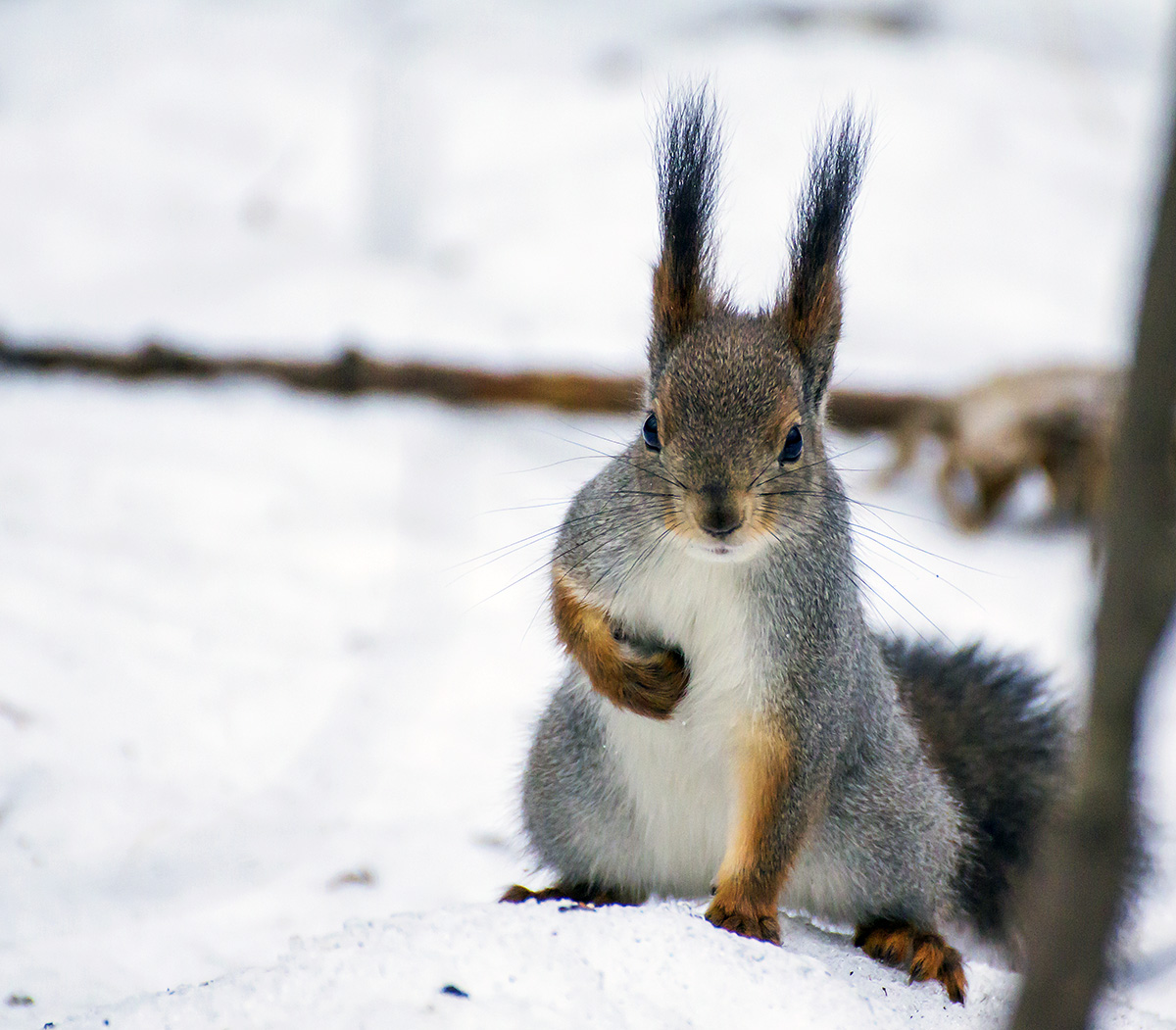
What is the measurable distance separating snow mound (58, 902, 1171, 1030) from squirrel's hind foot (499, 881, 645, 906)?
30cm

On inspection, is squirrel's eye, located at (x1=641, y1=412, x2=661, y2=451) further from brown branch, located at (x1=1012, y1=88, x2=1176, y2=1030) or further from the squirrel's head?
brown branch, located at (x1=1012, y1=88, x2=1176, y2=1030)

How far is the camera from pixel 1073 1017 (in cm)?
66

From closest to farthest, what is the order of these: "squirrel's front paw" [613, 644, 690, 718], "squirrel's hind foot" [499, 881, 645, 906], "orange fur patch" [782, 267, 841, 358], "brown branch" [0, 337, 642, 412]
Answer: "squirrel's front paw" [613, 644, 690, 718], "orange fur patch" [782, 267, 841, 358], "squirrel's hind foot" [499, 881, 645, 906], "brown branch" [0, 337, 642, 412]

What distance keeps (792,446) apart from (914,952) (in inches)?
25.5

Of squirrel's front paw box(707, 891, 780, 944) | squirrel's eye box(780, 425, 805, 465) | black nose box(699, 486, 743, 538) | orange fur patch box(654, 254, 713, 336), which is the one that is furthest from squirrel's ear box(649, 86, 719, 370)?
squirrel's front paw box(707, 891, 780, 944)

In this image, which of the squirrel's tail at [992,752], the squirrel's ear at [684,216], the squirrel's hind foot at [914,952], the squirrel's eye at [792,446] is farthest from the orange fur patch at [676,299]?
the squirrel's hind foot at [914,952]

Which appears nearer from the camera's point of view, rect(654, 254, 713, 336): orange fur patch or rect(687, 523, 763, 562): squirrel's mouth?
rect(687, 523, 763, 562): squirrel's mouth

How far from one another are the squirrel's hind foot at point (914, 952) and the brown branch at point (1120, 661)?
3.12 feet

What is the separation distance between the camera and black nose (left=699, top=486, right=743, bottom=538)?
138 cm

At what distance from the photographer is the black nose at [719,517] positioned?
1.38m

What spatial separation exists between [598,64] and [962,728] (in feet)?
17.7

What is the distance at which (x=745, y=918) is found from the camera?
Answer: 147 centimetres

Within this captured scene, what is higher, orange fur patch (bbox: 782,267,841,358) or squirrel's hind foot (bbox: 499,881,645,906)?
orange fur patch (bbox: 782,267,841,358)

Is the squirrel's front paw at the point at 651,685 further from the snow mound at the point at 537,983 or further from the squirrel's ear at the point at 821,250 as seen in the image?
the squirrel's ear at the point at 821,250
